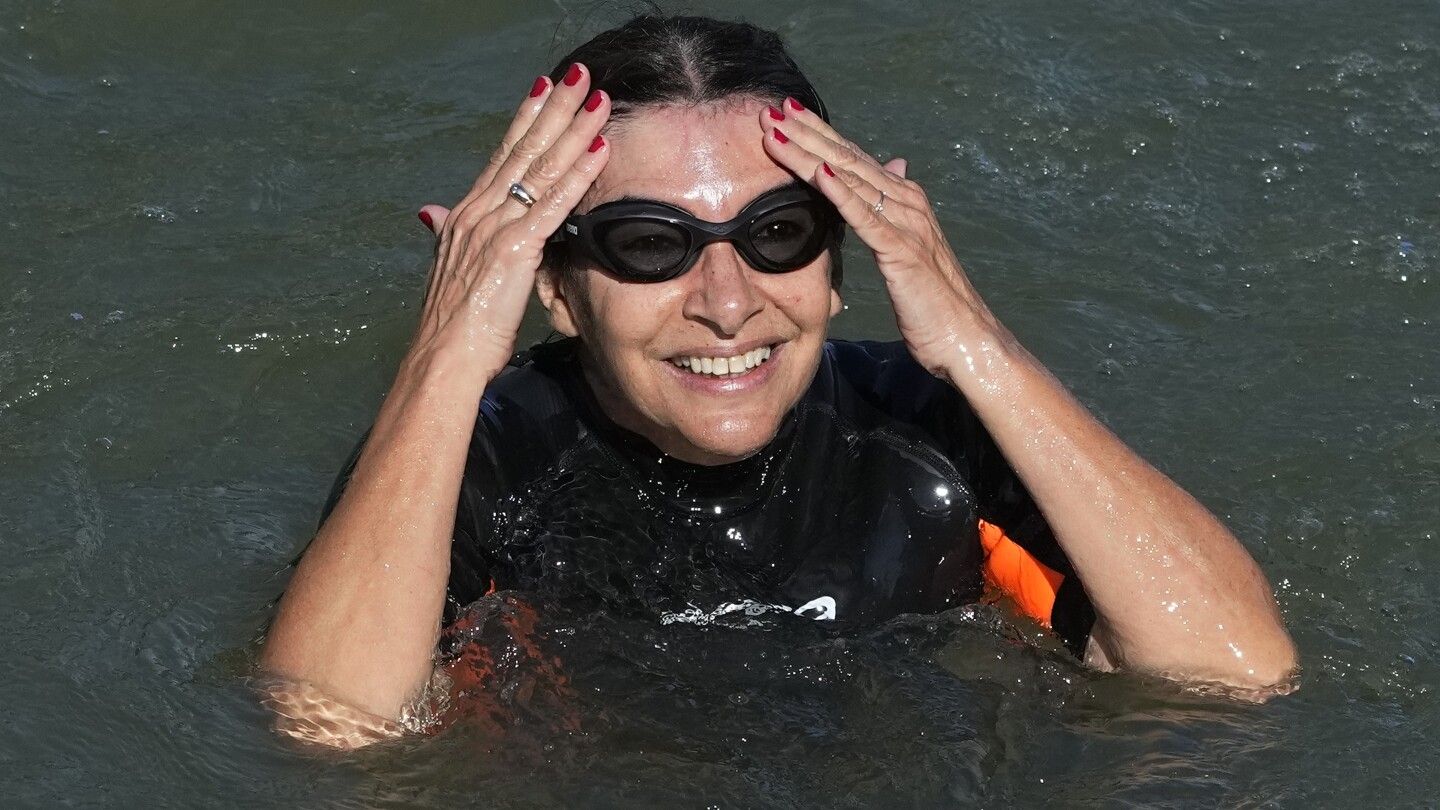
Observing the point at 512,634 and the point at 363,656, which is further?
the point at 512,634

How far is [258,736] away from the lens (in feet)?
14.1

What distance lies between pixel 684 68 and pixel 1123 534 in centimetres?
151

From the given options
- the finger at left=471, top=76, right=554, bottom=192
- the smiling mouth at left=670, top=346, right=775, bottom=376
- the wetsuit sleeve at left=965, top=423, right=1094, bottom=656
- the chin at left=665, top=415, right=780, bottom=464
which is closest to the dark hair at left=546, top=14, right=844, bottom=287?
the finger at left=471, top=76, right=554, bottom=192

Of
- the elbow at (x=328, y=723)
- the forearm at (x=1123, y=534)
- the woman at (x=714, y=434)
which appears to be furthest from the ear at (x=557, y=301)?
the elbow at (x=328, y=723)

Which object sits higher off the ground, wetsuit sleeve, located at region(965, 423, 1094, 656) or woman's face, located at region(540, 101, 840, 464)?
woman's face, located at region(540, 101, 840, 464)

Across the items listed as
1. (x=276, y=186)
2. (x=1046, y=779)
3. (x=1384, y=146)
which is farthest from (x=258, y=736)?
(x=1384, y=146)

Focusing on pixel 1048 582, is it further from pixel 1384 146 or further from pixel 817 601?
pixel 1384 146

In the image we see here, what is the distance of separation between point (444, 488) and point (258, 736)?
0.74 meters

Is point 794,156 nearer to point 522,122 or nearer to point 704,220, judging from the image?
point 704,220

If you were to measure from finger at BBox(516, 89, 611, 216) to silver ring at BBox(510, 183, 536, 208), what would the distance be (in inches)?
0.8

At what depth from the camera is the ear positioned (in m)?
4.47

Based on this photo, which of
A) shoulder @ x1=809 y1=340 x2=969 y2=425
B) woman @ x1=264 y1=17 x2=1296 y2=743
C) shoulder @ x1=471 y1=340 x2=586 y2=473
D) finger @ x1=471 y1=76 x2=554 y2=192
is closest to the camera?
A: woman @ x1=264 y1=17 x2=1296 y2=743

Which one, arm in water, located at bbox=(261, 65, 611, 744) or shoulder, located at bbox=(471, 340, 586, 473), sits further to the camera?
shoulder, located at bbox=(471, 340, 586, 473)

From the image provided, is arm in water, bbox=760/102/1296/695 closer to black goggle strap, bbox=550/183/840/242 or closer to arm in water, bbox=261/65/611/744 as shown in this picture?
black goggle strap, bbox=550/183/840/242
